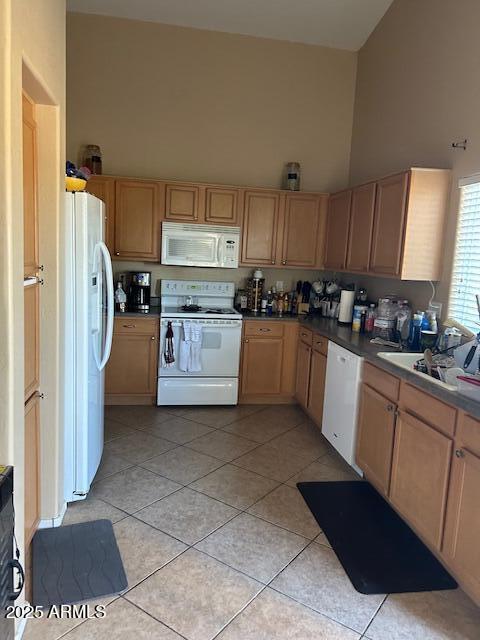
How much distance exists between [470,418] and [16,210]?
1953 mm

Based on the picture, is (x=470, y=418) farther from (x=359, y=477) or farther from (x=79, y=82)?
(x=79, y=82)

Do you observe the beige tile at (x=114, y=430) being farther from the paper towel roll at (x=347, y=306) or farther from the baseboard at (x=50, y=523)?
the paper towel roll at (x=347, y=306)

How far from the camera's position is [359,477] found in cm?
320

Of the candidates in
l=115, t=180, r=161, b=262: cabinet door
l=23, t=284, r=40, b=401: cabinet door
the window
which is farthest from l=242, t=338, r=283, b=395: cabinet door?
l=23, t=284, r=40, b=401: cabinet door

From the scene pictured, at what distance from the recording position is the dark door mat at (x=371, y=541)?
2.19 meters

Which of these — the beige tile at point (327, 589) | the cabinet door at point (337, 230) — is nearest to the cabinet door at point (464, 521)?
the beige tile at point (327, 589)

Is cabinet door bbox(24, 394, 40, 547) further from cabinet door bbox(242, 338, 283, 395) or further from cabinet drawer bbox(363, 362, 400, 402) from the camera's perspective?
cabinet door bbox(242, 338, 283, 395)

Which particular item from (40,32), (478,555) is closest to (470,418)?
(478,555)

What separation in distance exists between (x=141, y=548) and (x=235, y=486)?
0.80 metres

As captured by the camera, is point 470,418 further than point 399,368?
No

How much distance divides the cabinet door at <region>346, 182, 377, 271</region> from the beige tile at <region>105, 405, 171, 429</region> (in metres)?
2.08

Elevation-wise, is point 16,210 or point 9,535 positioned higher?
point 16,210

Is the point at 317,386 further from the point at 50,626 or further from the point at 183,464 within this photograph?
the point at 50,626

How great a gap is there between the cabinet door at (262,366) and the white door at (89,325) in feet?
5.63
